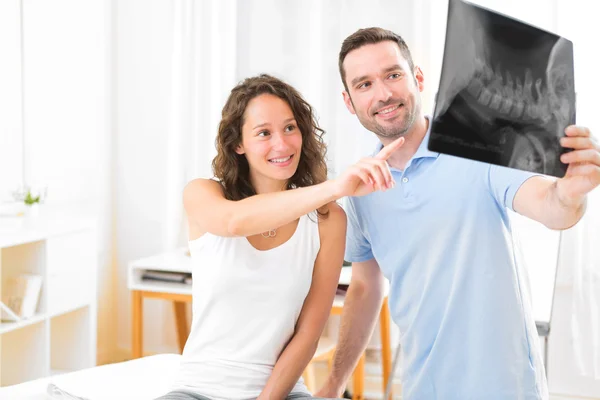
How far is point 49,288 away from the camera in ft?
10.4

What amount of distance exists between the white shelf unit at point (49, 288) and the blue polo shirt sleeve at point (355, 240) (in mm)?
1559

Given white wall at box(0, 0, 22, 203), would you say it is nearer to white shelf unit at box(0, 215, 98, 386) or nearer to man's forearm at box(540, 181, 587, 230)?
white shelf unit at box(0, 215, 98, 386)

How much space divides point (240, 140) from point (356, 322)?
0.57 m

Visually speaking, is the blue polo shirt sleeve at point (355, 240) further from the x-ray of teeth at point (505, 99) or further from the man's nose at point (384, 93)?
the x-ray of teeth at point (505, 99)

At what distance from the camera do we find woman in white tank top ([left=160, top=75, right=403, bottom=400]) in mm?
1680

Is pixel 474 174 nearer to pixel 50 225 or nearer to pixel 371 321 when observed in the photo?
pixel 371 321

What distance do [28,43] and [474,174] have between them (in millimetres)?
2605

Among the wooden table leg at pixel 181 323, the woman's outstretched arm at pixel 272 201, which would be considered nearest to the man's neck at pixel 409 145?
the woman's outstretched arm at pixel 272 201

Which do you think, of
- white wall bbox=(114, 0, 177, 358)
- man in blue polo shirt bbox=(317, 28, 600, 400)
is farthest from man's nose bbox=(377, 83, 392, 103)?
white wall bbox=(114, 0, 177, 358)

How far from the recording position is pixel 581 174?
131cm

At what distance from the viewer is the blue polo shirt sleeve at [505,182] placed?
1.61m

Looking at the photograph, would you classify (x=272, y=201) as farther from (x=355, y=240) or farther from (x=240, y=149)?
(x=355, y=240)

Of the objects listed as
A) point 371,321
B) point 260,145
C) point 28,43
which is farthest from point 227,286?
point 28,43

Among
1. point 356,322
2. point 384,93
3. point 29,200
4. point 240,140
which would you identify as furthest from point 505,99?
point 29,200
